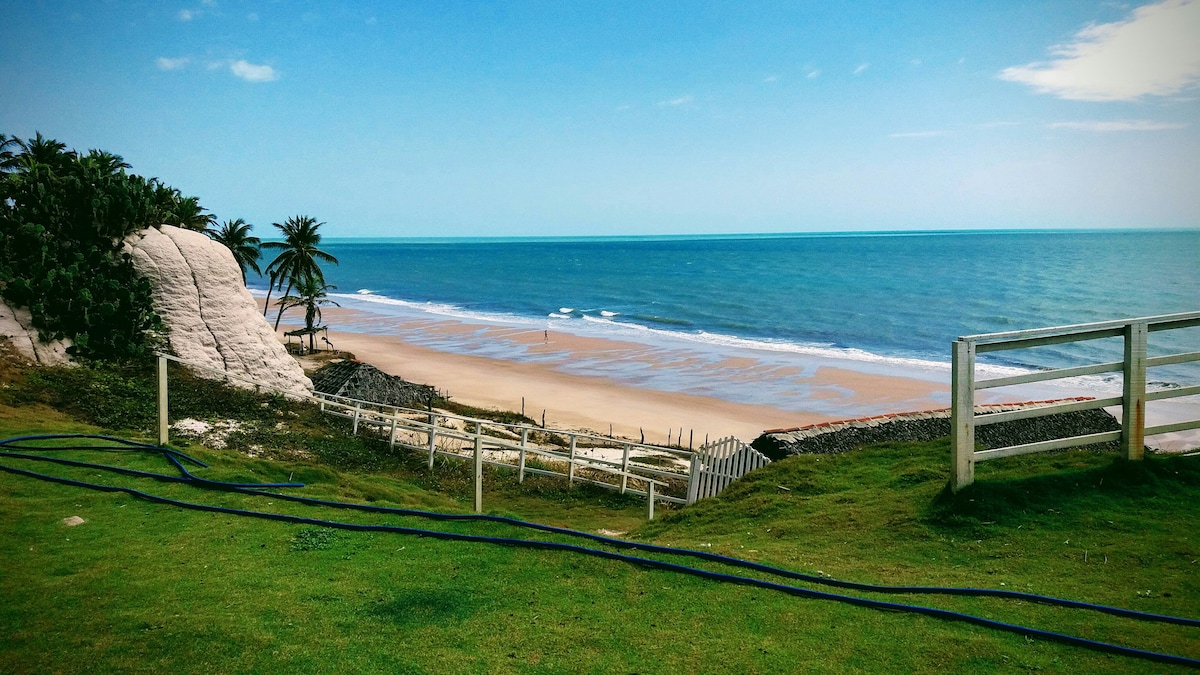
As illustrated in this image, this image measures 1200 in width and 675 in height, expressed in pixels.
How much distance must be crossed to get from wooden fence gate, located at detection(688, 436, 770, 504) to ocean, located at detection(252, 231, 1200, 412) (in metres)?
18.4

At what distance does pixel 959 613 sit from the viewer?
4742mm

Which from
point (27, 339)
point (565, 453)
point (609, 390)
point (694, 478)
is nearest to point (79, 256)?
point (27, 339)

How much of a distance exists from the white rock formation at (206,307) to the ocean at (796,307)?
1851cm

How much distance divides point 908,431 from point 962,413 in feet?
26.1

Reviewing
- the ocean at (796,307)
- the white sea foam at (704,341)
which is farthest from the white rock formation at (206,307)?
the white sea foam at (704,341)

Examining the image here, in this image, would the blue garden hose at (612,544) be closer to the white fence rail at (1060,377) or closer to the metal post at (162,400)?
the metal post at (162,400)

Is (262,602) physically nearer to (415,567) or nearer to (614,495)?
(415,567)

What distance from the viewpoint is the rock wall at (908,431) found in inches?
A: 518

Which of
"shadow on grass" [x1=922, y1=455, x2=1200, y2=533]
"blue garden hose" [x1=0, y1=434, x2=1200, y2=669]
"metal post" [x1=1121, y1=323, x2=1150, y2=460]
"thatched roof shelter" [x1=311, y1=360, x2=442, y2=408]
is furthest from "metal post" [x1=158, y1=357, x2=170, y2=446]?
"thatched roof shelter" [x1=311, y1=360, x2=442, y2=408]

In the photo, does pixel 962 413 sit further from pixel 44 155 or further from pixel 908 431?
pixel 44 155

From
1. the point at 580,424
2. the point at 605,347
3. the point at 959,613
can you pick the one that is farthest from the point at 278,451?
the point at 605,347

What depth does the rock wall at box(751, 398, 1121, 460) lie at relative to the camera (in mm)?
13156

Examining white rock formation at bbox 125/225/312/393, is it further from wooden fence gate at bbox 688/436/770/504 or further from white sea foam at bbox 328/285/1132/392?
white sea foam at bbox 328/285/1132/392

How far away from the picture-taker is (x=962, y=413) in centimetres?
660
